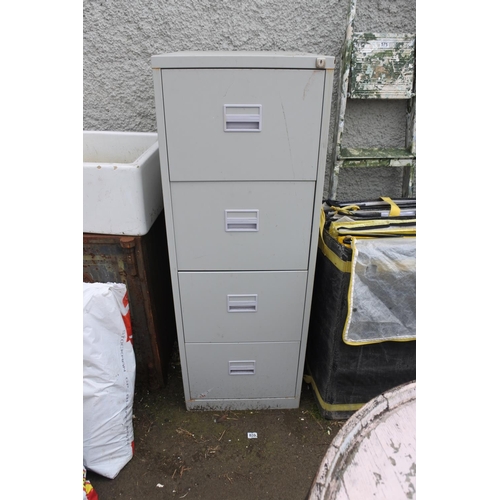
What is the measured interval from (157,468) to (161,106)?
5.01ft

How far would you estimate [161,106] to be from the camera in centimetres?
127

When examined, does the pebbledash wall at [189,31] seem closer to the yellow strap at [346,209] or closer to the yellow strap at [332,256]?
the yellow strap at [346,209]

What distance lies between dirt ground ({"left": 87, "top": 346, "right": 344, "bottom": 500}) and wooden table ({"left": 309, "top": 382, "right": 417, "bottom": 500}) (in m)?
0.85

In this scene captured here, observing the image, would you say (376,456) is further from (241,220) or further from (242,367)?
(242,367)

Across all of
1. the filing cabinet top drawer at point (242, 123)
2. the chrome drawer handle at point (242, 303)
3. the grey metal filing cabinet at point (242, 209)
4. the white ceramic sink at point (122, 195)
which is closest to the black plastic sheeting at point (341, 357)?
the grey metal filing cabinet at point (242, 209)

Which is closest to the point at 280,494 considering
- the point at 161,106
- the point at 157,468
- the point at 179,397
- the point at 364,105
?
the point at 157,468

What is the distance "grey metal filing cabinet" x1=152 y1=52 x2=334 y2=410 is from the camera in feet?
4.09

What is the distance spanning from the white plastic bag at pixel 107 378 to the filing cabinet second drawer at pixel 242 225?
13.3 inches

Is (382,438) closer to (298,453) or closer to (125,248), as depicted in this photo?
(298,453)

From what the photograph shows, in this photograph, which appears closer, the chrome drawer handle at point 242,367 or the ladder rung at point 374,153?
the chrome drawer handle at point 242,367

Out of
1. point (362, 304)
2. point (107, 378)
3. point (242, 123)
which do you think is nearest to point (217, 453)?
point (107, 378)

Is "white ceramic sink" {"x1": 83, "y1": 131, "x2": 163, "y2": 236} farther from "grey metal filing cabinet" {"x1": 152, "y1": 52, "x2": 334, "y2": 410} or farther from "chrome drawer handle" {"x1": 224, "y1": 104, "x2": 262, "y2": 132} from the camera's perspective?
"chrome drawer handle" {"x1": 224, "y1": 104, "x2": 262, "y2": 132}

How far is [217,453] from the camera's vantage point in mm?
1696

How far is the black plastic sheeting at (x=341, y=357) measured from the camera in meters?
1.59
